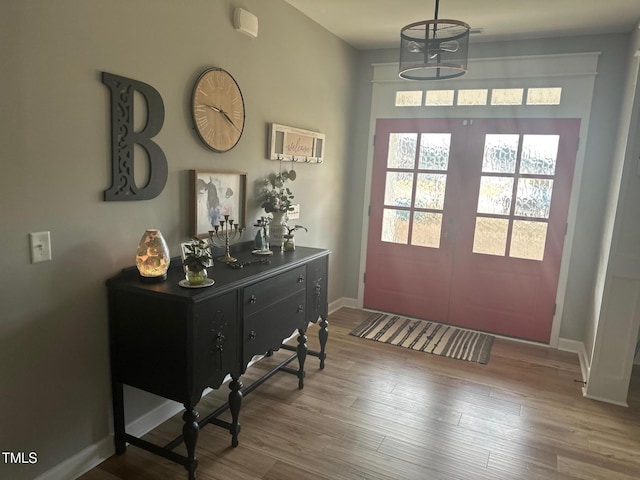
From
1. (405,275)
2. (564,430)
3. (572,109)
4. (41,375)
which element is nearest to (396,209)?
(405,275)

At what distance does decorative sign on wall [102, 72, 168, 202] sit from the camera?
1.98 metres

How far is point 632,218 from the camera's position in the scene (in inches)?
109

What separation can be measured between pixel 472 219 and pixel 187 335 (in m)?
2.97

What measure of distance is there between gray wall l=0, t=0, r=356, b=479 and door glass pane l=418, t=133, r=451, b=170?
6.91ft

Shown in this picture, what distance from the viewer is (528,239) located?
381cm

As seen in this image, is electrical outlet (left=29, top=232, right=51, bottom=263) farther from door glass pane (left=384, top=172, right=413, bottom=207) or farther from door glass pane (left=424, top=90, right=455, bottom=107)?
door glass pane (left=424, top=90, right=455, bottom=107)

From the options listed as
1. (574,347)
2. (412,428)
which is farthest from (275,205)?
(574,347)

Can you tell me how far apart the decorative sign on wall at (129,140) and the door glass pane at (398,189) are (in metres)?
2.54

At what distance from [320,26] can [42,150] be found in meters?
2.58

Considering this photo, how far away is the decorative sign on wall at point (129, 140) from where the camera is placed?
1975mm

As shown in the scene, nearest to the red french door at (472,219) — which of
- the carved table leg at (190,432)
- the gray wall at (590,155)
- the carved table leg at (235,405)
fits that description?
the gray wall at (590,155)

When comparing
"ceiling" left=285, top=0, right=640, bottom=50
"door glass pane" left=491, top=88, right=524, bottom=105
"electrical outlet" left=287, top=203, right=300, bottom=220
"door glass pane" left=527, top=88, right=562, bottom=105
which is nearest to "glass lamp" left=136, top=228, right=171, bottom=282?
"electrical outlet" left=287, top=203, right=300, bottom=220

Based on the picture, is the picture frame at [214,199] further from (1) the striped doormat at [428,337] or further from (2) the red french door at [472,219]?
(2) the red french door at [472,219]

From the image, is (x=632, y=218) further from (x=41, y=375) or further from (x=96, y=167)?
(x=41, y=375)
